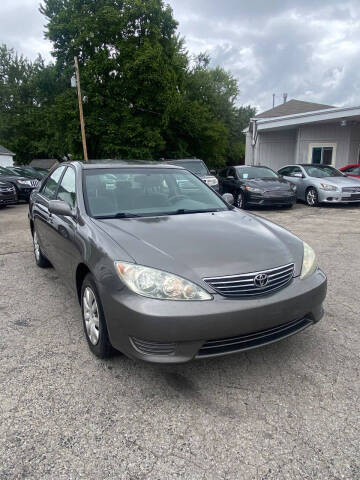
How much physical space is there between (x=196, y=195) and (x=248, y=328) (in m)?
1.95

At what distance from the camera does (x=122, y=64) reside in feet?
74.6

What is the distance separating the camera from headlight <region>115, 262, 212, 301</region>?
2.25 m

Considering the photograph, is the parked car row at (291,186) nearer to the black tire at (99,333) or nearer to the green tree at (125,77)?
the black tire at (99,333)

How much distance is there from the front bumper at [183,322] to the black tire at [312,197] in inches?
402

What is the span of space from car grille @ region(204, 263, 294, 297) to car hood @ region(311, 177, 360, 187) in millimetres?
10129

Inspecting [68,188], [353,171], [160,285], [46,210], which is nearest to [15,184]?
[46,210]

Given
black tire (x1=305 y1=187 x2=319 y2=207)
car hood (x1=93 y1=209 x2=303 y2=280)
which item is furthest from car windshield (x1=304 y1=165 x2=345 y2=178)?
car hood (x1=93 y1=209 x2=303 y2=280)

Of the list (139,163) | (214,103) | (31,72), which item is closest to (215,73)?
(214,103)

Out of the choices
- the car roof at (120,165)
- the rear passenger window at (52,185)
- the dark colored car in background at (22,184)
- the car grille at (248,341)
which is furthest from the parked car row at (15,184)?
the car grille at (248,341)

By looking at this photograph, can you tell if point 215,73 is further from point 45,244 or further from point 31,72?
point 45,244

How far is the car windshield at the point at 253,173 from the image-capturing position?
12.0 meters

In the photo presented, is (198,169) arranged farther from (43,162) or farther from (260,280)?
(43,162)

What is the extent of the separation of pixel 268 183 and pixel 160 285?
32.0ft

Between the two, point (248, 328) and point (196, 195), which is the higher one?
point (196, 195)
